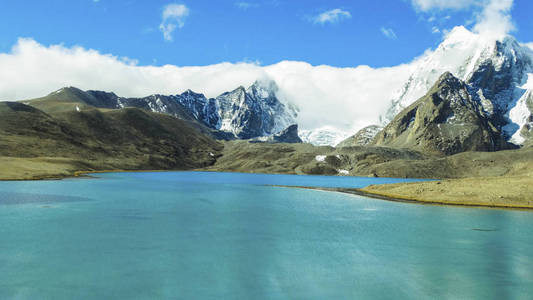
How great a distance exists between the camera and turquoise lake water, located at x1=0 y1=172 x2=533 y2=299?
25.6 m

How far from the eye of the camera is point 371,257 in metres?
35.2

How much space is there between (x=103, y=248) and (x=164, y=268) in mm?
9074

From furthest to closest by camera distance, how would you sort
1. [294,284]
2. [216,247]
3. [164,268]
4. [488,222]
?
1. [488,222]
2. [216,247]
3. [164,268]
4. [294,284]

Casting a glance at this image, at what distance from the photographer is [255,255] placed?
114 feet

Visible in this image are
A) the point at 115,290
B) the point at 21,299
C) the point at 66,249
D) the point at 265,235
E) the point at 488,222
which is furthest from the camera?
the point at 488,222

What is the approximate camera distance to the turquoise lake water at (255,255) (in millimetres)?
25578

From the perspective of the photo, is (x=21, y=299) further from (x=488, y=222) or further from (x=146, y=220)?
(x=488, y=222)

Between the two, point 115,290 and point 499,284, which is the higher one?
point 499,284

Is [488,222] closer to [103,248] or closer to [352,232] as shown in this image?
[352,232]

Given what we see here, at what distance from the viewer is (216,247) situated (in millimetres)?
37500

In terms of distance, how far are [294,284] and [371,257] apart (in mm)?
11070

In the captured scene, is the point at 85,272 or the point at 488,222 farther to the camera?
the point at 488,222

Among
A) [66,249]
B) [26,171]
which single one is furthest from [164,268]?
[26,171]

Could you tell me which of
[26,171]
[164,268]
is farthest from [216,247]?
[26,171]
